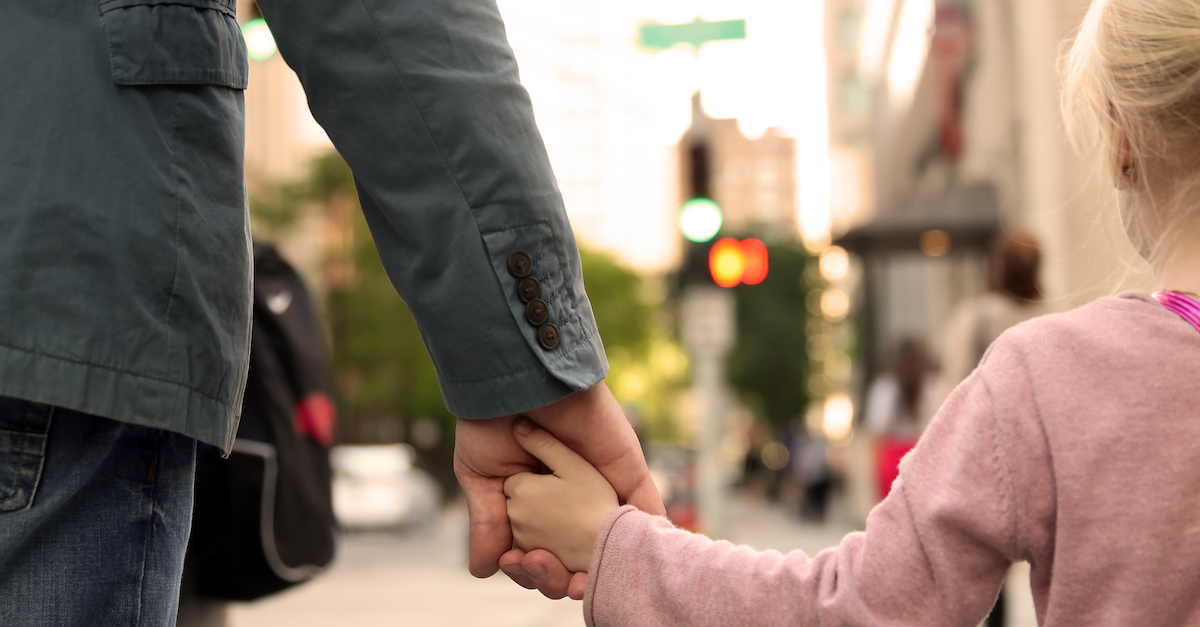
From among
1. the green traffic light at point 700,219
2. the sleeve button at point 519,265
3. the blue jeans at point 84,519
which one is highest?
the sleeve button at point 519,265

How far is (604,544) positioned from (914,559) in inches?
17.1

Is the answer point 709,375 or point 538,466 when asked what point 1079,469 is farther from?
point 709,375

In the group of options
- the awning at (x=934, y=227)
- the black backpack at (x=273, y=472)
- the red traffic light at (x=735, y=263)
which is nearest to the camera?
the black backpack at (x=273, y=472)

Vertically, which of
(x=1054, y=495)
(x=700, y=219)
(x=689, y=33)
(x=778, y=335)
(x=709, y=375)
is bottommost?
(x=778, y=335)

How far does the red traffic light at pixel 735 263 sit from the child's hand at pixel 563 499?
8068 millimetres

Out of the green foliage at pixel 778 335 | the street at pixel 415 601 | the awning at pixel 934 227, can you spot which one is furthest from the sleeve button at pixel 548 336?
the green foliage at pixel 778 335

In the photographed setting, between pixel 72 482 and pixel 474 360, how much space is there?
0.51 m

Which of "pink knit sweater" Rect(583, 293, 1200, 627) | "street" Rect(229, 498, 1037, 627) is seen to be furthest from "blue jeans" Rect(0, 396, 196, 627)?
"street" Rect(229, 498, 1037, 627)

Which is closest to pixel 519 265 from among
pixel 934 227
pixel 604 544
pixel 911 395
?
pixel 604 544

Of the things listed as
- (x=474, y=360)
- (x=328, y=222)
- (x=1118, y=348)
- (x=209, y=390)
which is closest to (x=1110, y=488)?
(x=1118, y=348)

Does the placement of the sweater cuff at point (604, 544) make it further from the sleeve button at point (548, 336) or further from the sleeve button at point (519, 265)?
the sleeve button at point (519, 265)

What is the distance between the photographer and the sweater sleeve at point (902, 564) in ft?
4.20

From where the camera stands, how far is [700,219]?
9508 millimetres

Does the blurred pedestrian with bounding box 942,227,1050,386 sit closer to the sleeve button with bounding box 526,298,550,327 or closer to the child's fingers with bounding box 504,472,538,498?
the child's fingers with bounding box 504,472,538,498
